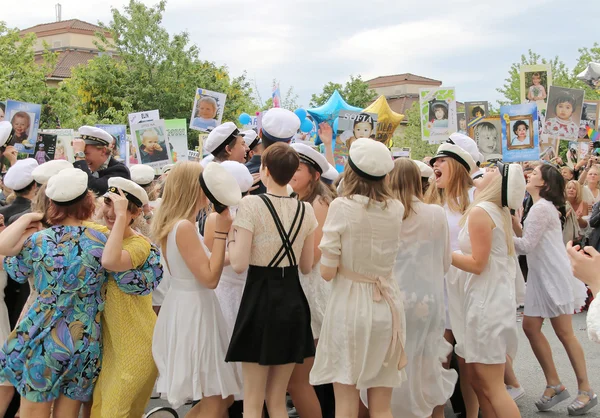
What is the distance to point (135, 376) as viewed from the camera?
414cm

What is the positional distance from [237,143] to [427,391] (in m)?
2.51

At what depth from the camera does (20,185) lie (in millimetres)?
5332

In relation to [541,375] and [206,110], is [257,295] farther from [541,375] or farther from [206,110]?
[206,110]

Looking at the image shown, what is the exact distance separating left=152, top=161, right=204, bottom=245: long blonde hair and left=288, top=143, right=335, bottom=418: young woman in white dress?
850 millimetres

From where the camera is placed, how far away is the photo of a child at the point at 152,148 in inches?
380

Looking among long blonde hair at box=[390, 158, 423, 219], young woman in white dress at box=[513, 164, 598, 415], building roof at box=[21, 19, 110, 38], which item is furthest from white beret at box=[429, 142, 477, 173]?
building roof at box=[21, 19, 110, 38]

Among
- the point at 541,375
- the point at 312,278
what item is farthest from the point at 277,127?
the point at 541,375

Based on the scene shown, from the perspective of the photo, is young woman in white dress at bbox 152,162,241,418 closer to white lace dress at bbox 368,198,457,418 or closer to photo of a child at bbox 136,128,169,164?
white lace dress at bbox 368,198,457,418

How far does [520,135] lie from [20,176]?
7.94 metres

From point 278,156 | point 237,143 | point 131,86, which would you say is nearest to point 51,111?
point 131,86

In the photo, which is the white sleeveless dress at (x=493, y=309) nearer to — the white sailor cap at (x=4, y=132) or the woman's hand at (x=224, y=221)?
the woman's hand at (x=224, y=221)

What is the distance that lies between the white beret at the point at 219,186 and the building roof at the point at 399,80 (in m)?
81.9

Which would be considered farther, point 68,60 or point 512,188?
point 68,60

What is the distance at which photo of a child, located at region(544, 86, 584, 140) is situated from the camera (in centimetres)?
1116
